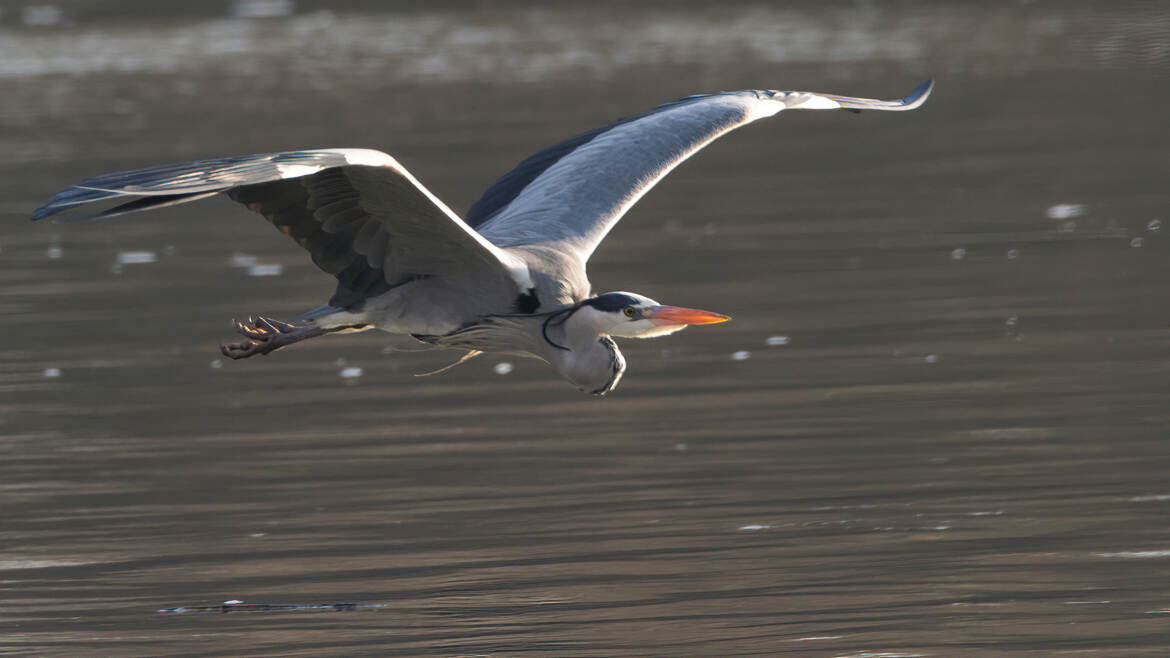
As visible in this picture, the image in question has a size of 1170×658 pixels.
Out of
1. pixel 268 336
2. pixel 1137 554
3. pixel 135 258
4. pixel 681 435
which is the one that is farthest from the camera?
pixel 135 258

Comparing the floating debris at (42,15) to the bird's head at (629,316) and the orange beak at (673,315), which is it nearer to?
the bird's head at (629,316)

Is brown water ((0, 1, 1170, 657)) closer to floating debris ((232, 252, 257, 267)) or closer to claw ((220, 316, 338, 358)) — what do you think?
floating debris ((232, 252, 257, 267))

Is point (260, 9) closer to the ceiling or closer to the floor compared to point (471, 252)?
closer to the floor

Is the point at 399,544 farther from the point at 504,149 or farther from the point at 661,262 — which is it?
the point at 504,149

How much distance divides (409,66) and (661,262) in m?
16.1

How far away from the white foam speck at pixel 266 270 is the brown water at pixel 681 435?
0.23 m

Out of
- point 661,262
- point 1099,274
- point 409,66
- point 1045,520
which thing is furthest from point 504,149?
point 1045,520

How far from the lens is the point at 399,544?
24.0 ft

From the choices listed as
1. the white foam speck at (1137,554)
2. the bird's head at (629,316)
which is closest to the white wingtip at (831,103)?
the bird's head at (629,316)

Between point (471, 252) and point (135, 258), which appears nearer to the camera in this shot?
point (471, 252)

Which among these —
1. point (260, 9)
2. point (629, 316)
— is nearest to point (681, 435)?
point (629, 316)

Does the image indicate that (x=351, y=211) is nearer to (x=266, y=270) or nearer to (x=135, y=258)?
(x=266, y=270)

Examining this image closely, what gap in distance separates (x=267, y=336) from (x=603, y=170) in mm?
1698

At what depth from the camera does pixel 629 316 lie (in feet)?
22.7
